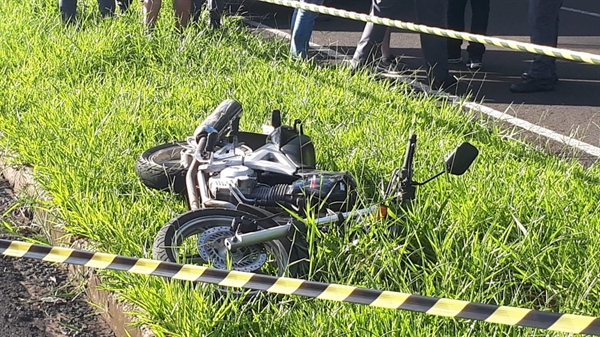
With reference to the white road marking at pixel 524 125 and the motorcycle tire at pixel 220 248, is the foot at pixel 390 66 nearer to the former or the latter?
the white road marking at pixel 524 125

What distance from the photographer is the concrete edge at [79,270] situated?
10.8 ft

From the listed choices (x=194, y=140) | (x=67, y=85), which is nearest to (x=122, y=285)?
(x=194, y=140)

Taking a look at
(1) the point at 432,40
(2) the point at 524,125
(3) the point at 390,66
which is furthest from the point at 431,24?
(2) the point at 524,125

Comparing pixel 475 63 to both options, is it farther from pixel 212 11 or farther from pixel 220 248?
pixel 220 248

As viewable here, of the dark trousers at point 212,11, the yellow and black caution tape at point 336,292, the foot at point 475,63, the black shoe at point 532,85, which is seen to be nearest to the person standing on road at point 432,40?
the black shoe at point 532,85

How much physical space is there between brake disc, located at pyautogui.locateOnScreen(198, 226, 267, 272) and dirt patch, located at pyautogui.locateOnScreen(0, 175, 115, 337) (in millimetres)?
502

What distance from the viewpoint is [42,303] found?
11.9ft

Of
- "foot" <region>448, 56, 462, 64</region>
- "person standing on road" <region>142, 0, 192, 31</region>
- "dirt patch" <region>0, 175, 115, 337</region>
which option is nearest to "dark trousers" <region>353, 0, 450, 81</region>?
"foot" <region>448, 56, 462, 64</region>

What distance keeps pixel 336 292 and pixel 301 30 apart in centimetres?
519

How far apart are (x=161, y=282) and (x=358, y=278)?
0.72 meters

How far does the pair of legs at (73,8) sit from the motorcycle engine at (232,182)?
435cm

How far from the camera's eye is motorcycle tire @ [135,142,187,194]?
404cm

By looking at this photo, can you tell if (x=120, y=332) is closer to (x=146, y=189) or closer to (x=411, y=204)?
(x=146, y=189)

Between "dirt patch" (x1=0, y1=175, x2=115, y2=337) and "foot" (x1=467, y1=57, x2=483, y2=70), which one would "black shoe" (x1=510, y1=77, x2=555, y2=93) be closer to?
"foot" (x1=467, y1=57, x2=483, y2=70)
